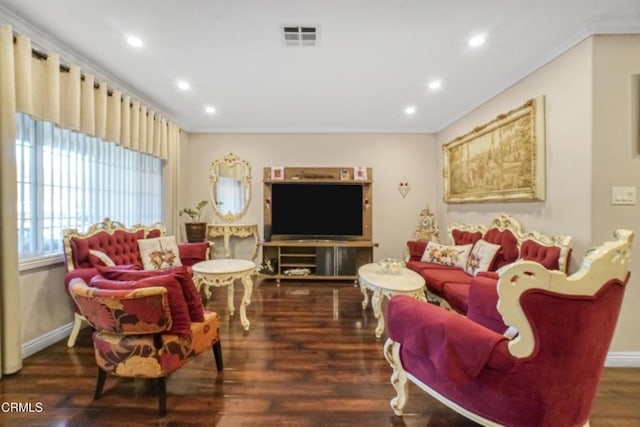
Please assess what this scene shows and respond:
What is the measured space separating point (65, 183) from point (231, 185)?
2.33m

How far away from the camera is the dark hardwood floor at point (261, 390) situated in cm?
155

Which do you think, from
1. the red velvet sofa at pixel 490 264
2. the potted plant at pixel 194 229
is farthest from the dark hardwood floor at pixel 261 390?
the potted plant at pixel 194 229

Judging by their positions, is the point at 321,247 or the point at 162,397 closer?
the point at 162,397

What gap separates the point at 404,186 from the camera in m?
4.76

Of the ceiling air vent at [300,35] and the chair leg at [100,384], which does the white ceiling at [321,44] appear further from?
the chair leg at [100,384]

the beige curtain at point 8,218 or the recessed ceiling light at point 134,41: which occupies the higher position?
the recessed ceiling light at point 134,41

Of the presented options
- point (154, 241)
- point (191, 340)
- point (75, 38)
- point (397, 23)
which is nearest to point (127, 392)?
point (191, 340)

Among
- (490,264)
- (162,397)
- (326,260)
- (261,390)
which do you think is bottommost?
(261,390)

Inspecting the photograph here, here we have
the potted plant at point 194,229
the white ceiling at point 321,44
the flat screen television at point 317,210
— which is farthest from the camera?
the flat screen television at point 317,210

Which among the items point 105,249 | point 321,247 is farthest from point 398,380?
point 105,249

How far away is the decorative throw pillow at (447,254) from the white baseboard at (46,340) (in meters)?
3.98

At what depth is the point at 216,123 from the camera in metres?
4.39

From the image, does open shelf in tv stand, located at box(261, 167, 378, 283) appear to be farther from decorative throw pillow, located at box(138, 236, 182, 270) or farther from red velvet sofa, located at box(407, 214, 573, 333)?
decorative throw pillow, located at box(138, 236, 182, 270)

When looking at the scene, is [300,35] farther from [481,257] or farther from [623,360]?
[623,360]
